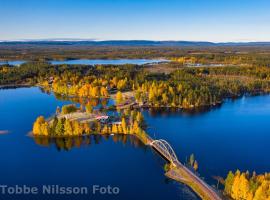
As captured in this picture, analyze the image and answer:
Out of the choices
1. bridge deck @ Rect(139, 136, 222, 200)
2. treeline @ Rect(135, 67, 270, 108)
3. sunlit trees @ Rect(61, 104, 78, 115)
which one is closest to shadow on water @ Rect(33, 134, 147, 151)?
bridge deck @ Rect(139, 136, 222, 200)

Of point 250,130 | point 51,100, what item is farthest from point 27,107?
point 250,130

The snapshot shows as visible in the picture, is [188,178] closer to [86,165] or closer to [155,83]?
[86,165]

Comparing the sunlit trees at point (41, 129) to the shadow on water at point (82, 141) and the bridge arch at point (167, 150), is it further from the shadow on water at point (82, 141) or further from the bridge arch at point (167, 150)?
the bridge arch at point (167, 150)

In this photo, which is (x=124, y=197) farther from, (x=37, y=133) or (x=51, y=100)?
(x=51, y=100)

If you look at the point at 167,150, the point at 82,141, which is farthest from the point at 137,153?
the point at 82,141

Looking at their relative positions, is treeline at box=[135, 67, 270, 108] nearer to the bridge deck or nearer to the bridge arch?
the bridge arch
